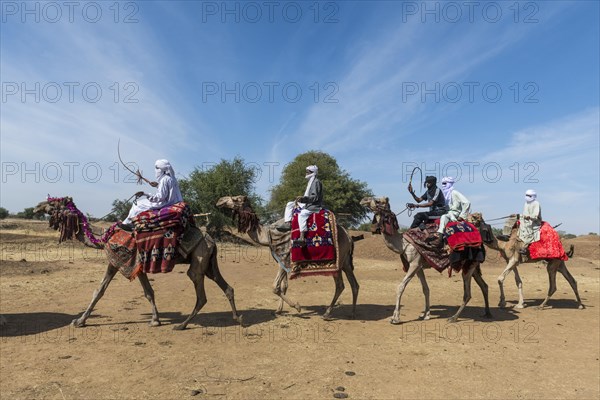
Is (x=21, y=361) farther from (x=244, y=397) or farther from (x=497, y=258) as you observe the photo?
(x=497, y=258)

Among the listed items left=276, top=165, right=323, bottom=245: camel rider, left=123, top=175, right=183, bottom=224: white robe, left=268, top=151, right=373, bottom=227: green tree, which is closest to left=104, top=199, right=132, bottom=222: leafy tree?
left=123, top=175, right=183, bottom=224: white robe

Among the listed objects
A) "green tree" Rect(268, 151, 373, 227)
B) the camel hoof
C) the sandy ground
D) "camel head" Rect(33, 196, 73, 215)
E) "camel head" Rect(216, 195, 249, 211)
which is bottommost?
the sandy ground

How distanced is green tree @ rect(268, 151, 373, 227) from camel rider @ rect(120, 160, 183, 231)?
27.5 meters

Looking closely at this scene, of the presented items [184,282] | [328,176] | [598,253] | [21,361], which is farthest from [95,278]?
[328,176]

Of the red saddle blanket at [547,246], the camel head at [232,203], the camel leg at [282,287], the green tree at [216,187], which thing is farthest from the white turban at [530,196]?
the green tree at [216,187]

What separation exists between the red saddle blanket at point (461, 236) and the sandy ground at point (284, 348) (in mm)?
1677

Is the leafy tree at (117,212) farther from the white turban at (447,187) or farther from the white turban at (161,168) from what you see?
the white turban at (447,187)

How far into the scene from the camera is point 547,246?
393 inches

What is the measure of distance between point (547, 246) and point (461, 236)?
3432mm

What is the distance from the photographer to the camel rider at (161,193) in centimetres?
724

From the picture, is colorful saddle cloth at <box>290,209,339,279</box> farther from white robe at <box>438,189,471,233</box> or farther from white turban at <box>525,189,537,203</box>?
white turban at <box>525,189,537,203</box>

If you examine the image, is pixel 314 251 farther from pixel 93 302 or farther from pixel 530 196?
pixel 530 196

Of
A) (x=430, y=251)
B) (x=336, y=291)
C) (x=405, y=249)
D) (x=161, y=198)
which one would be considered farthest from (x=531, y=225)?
(x=161, y=198)

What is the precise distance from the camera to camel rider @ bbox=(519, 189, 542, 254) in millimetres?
10266
